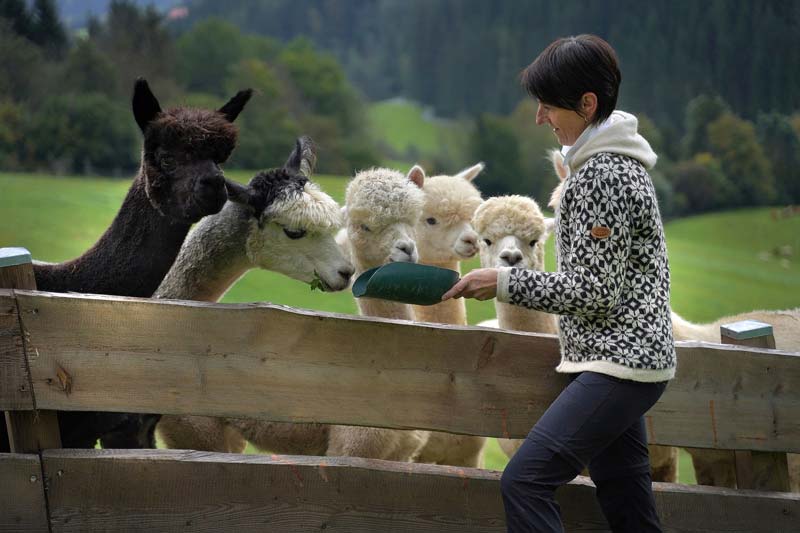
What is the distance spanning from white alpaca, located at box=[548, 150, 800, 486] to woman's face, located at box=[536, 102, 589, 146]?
1616 mm

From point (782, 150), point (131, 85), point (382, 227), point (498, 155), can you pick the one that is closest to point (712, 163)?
point (782, 150)

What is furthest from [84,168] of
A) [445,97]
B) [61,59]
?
[445,97]

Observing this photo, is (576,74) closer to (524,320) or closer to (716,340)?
(524,320)

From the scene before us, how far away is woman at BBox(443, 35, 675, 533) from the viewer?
86.2 inches

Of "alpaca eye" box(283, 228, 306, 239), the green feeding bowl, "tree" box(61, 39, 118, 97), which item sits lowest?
the green feeding bowl

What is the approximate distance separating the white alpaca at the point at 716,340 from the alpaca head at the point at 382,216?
0.71 metres

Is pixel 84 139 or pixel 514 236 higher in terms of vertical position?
pixel 84 139

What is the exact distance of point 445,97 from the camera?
48.7 feet

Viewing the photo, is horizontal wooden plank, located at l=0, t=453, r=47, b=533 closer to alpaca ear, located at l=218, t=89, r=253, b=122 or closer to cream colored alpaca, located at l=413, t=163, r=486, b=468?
alpaca ear, located at l=218, t=89, r=253, b=122

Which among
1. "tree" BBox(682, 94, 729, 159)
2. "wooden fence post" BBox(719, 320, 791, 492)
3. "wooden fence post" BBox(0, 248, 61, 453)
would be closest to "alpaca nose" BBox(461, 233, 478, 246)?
"wooden fence post" BBox(719, 320, 791, 492)

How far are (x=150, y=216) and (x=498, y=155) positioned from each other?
1004 cm

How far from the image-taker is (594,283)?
2178 millimetres

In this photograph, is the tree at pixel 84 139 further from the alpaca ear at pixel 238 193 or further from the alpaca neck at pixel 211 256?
the alpaca ear at pixel 238 193

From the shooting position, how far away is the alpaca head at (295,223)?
10.8 ft
